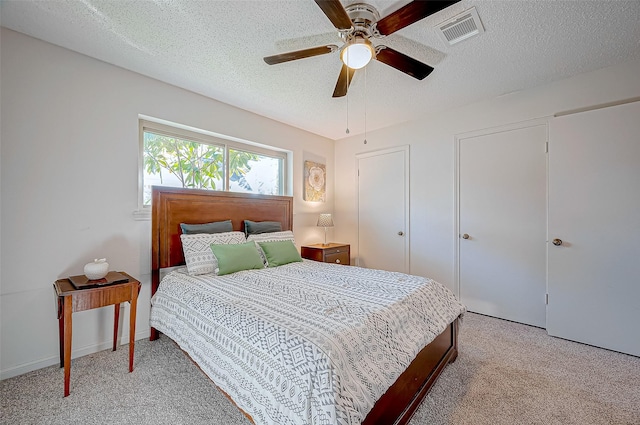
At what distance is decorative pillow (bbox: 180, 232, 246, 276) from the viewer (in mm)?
2455

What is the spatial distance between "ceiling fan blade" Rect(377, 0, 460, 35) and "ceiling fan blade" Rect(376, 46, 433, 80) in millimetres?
188

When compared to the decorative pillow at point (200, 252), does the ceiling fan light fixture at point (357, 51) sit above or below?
above

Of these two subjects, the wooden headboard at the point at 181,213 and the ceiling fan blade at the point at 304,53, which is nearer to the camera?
the ceiling fan blade at the point at 304,53

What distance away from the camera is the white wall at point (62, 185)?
2.00 m

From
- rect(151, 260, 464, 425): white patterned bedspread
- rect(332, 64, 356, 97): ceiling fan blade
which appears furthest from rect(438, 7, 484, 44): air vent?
rect(151, 260, 464, 425): white patterned bedspread

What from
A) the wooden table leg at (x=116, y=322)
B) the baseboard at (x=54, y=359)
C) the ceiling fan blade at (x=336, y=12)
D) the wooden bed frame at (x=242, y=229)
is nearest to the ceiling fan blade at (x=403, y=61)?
the ceiling fan blade at (x=336, y=12)

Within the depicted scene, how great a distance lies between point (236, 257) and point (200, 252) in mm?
347

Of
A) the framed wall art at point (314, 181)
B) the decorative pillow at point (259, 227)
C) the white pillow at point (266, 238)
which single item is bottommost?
the white pillow at point (266, 238)

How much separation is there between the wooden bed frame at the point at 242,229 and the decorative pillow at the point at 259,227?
3.8 inches

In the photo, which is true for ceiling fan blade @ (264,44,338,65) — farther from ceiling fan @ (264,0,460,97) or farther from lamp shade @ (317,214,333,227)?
lamp shade @ (317,214,333,227)

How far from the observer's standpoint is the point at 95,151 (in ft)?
7.72

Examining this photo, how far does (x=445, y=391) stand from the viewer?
1836mm

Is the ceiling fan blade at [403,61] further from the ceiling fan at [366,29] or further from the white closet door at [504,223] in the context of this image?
the white closet door at [504,223]

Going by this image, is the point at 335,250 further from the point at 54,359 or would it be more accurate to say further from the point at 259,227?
the point at 54,359
